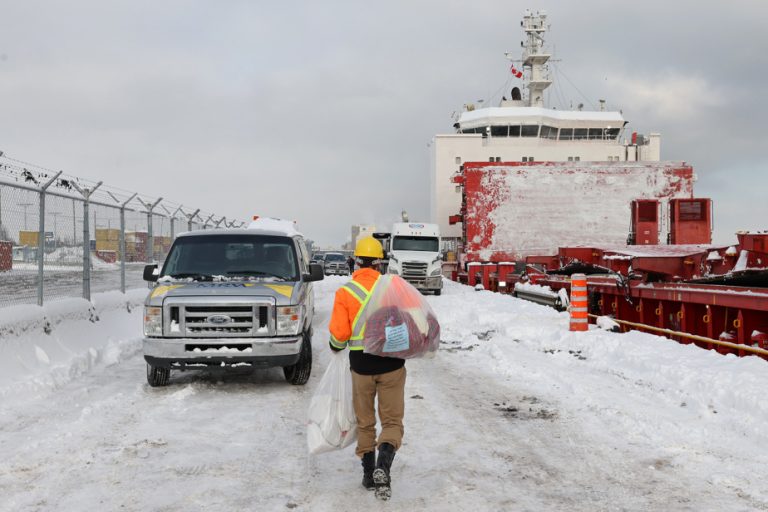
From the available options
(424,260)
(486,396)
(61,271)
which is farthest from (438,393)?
(424,260)

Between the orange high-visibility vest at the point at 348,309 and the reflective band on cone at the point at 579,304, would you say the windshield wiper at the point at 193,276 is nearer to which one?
the orange high-visibility vest at the point at 348,309

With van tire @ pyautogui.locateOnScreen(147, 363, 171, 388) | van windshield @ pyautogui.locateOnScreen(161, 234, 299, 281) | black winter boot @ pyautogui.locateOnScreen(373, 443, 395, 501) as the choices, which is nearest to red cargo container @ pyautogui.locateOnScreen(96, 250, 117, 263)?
van windshield @ pyautogui.locateOnScreen(161, 234, 299, 281)

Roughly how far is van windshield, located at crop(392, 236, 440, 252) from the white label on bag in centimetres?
2255

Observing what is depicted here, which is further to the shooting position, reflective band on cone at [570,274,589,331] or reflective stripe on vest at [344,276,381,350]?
reflective band on cone at [570,274,589,331]

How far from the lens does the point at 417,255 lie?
26.3m

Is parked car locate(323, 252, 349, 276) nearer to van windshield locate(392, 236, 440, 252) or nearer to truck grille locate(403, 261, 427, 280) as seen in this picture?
van windshield locate(392, 236, 440, 252)

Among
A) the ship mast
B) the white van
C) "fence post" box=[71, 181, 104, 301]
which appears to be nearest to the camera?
"fence post" box=[71, 181, 104, 301]

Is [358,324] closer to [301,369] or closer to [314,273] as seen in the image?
[301,369]

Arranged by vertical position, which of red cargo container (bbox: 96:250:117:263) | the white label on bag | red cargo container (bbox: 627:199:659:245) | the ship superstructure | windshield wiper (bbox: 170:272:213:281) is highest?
the ship superstructure

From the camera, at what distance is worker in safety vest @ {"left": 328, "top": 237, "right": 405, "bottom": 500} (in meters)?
4.49

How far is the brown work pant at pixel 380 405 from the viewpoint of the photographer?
4.52 metres

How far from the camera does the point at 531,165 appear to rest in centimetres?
2877

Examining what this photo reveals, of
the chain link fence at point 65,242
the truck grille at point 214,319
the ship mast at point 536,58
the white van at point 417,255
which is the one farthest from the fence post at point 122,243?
the ship mast at point 536,58

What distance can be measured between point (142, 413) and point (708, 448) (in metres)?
5.72
